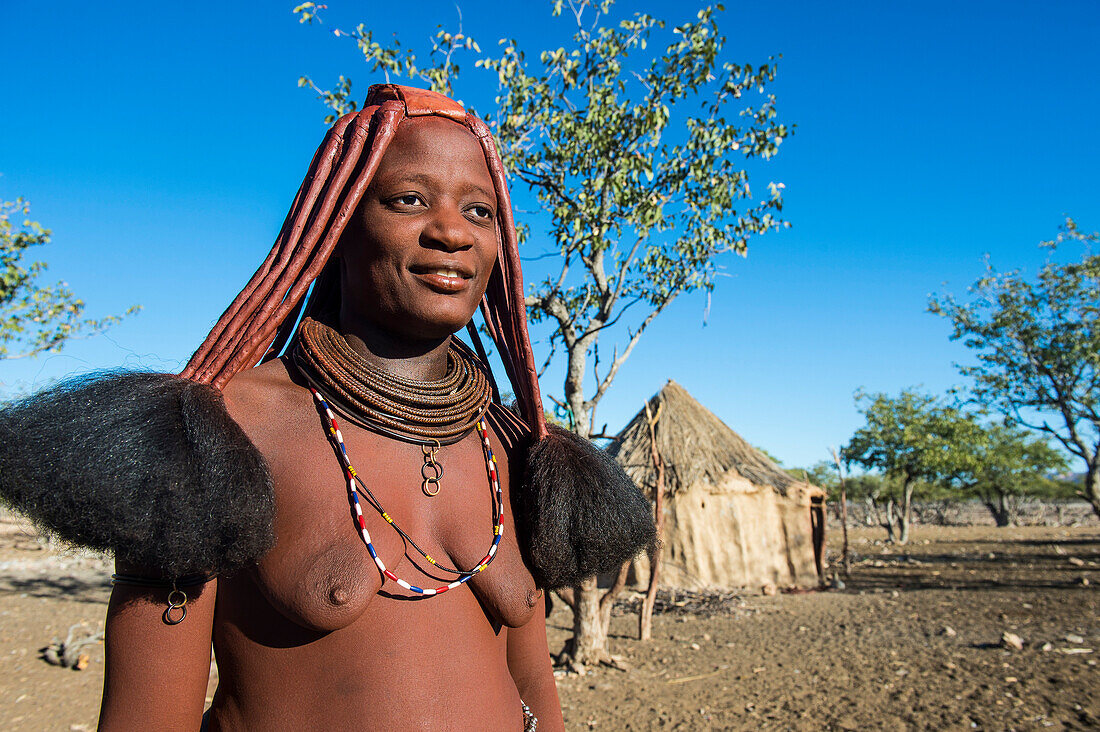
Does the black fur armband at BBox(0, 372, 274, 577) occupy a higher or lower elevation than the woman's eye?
lower

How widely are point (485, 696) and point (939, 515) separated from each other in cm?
5227

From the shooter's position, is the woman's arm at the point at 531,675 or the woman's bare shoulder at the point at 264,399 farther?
the woman's arm at the point at 531,675

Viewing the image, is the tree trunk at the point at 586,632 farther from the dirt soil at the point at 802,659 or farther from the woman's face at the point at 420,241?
the woman's face at the point at 420,241

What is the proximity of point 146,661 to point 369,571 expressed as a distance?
407 mm

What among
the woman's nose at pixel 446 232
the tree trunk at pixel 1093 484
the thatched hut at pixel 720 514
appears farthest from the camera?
the tree trunk at pixel 1093 484

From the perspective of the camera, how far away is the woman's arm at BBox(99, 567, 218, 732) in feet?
4.22

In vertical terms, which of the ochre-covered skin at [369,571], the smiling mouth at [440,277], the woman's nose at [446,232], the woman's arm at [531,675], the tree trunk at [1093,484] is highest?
the tree trunk at [1093,484]

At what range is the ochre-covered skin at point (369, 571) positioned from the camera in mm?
1308

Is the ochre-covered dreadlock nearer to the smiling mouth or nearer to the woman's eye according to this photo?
the woman's eye

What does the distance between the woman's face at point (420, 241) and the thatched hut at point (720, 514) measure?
13007 mm

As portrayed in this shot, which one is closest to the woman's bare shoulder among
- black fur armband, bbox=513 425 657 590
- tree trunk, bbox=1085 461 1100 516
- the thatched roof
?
black fur armband, bbox=513 425 657 590

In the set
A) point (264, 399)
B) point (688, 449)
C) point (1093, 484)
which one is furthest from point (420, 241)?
point (1093, 484)

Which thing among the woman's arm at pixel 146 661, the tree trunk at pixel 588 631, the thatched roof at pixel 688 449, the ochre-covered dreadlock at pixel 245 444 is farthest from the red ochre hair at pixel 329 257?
the thatched roof at pixel 688 449

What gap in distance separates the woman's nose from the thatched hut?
1307 centimetres
